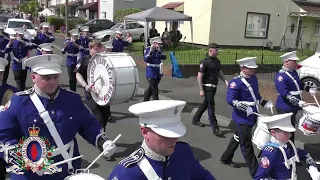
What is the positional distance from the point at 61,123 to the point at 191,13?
67.3 ft

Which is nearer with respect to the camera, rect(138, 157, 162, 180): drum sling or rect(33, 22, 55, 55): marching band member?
rect(138, 157, 162, 180): drum sling

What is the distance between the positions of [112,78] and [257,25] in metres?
19.8

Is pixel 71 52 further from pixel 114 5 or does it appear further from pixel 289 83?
pixel 114 5

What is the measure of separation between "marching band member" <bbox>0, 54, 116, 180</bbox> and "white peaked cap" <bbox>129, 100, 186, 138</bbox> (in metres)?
0.98

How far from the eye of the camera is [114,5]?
119 feet

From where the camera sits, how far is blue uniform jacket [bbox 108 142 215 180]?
226 cm

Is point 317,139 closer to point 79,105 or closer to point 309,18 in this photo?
point 79,105

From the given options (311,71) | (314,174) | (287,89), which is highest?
(287,89)

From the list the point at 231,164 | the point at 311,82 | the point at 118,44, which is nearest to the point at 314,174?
the point at 231,164

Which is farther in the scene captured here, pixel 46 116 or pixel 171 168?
pixel 46 116

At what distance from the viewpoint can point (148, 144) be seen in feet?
7.52

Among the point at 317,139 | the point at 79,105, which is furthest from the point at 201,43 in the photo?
the point at 79,105

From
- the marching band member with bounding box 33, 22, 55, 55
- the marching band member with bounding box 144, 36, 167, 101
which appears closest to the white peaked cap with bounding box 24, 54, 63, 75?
the marching band member with bounding box 144, 36, 167, 101

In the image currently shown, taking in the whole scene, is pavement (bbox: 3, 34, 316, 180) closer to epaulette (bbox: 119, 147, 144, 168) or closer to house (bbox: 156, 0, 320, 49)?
epaulette (bbox: 119, 147, 144, 168)
